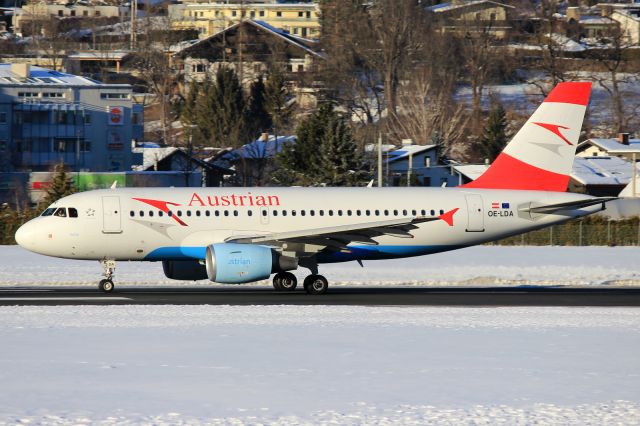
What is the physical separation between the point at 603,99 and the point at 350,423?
129306 mm

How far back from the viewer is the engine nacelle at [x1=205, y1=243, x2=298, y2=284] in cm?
3209

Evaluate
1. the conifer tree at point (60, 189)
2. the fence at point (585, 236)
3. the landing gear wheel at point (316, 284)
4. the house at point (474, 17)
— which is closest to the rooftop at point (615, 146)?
the fence at point (585, 236)

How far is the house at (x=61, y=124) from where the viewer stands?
336 feet

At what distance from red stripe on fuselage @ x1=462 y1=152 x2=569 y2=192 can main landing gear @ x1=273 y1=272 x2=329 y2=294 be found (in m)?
6.09

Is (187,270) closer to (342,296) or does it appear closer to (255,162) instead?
(342,296)

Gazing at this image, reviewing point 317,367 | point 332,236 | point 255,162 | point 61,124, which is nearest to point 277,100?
point 61,124

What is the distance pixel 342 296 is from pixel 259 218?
3.81 metres

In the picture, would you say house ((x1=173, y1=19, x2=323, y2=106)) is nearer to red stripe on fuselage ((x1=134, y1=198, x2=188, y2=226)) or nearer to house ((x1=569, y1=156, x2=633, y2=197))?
house ((x1=569, y1=156, x2=633, y2=197))

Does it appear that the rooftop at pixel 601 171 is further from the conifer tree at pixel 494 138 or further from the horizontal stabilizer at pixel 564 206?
the horizontal stabilizer at pixel 564 206

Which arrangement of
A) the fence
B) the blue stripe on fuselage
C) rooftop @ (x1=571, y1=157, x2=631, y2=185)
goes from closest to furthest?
the blue stripe on fuselage → the fence → rooftop @ (x1=571, y1=157, x2=631, y2=185)

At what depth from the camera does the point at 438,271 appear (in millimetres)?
41656

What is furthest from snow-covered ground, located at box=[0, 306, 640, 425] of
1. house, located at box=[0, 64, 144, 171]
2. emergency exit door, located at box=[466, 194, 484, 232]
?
house, located at box=[0, 64, 144, 171]

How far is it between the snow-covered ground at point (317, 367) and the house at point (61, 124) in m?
77.1

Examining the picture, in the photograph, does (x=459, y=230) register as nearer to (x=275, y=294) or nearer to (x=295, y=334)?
(x=275, y=294)
